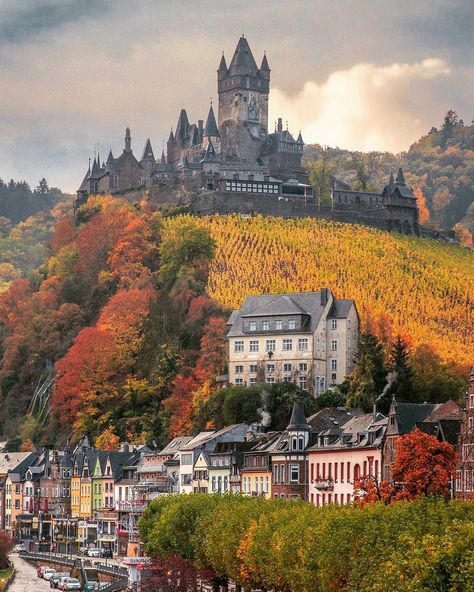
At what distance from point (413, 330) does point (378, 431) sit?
51240mm

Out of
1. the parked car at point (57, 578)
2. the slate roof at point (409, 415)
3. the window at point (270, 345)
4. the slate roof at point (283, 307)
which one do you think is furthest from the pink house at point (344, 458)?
the window at point (270, 345)

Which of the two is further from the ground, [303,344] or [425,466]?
[303,344]

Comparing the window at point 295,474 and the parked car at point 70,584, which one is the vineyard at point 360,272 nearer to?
the window at point 295,474

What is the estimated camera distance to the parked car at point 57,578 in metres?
130

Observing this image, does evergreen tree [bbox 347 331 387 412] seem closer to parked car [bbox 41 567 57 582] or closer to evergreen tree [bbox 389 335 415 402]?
evergreen tree [bbox 389 335 415 402]

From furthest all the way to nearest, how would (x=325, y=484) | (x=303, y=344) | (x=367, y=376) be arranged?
(x=303, y=344) < (x=367, y=376) < (x=325, y=484)

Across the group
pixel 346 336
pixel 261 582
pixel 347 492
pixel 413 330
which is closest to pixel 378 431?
pixel 347 492

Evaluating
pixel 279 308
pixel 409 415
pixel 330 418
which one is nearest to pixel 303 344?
pixel 279 308

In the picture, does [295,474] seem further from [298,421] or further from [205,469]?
[205,469]

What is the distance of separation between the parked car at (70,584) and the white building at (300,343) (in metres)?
28.9

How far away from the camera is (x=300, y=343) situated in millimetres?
150000

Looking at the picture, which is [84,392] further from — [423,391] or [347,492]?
[347,492]

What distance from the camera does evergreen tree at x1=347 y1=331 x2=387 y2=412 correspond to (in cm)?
13475

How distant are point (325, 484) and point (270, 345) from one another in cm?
3494
